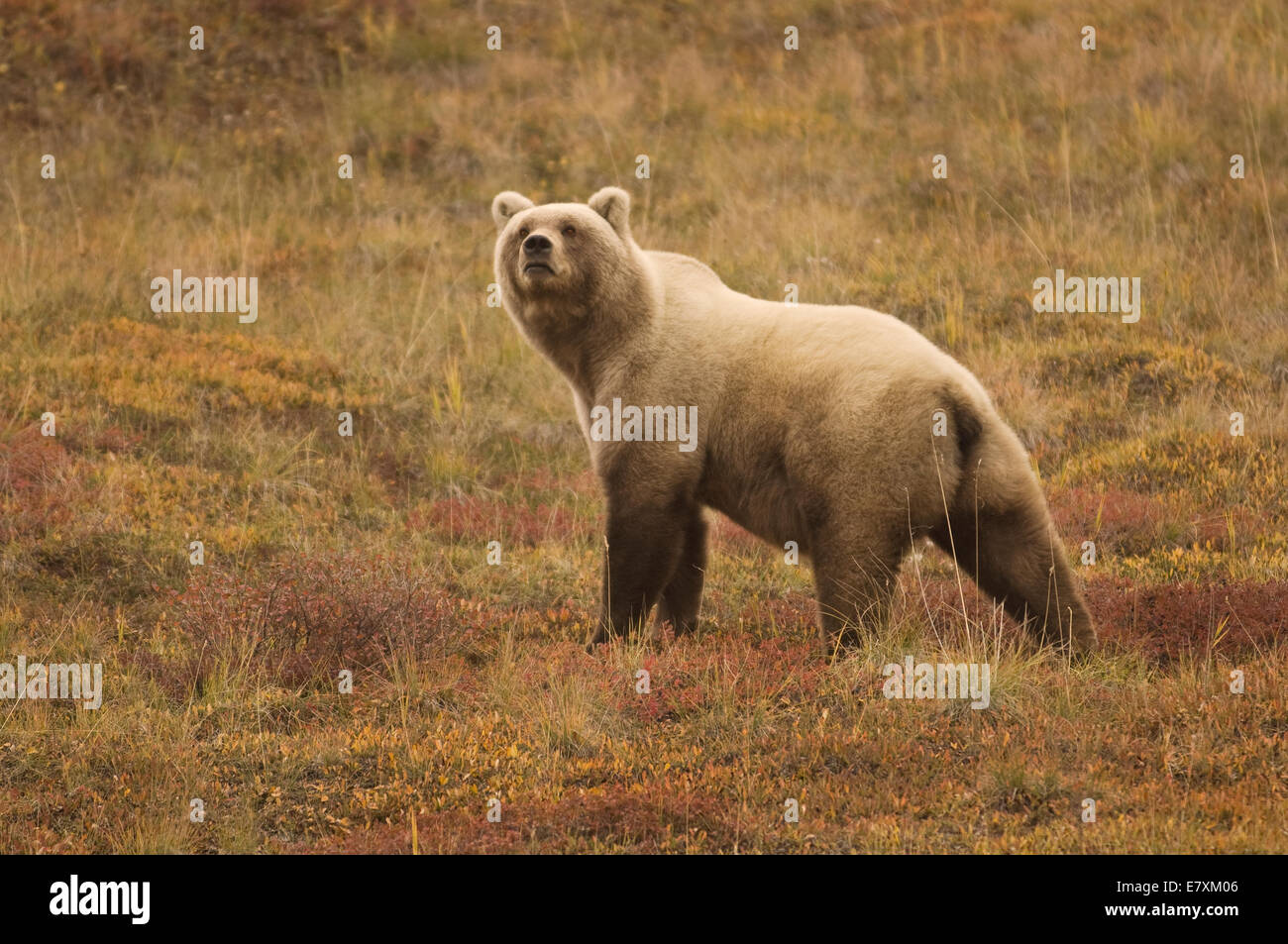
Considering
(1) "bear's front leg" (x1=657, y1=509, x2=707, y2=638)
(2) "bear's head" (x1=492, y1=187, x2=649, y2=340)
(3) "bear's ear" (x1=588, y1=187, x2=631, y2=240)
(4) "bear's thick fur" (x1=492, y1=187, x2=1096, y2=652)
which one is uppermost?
(3) "bear's ear" (x1=588, y1=187, x2=631, y2=240)

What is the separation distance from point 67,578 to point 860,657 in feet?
16.9

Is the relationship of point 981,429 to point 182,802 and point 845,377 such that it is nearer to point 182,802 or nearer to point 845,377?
point 845,377

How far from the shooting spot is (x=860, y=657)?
6.71 metres

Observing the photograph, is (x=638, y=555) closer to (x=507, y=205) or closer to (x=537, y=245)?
(x=537, y=245)

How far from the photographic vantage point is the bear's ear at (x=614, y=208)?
7.75 metres

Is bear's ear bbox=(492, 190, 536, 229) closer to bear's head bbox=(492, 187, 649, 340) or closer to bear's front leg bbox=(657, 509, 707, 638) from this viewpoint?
bear's head bbox=(492, 187, 649, 340)

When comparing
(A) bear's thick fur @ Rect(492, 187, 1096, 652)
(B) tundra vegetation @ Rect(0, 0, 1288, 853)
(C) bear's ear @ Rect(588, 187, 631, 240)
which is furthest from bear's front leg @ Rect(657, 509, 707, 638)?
(C) bear's ear @ Rect(588, 187, 631, 240)

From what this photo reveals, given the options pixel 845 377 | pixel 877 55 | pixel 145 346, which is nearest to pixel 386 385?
pixel 145 346

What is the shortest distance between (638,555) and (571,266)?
1635 millimetres

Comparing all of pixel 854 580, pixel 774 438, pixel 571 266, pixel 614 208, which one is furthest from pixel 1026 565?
pixel 614 208

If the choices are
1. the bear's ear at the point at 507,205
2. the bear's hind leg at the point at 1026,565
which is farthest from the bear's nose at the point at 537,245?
the bear's hind leg at the point at 1026,565

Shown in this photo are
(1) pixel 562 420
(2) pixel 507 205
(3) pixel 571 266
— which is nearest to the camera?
(3) pixel 571 266

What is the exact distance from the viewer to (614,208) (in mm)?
7781

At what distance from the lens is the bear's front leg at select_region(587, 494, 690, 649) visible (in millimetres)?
7277
